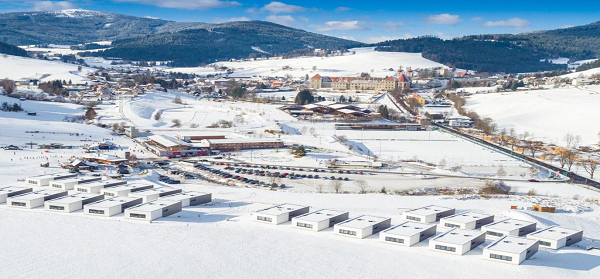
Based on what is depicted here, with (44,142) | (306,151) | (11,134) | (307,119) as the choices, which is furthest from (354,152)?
(11,134)

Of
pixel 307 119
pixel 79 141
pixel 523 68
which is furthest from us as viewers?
pixel 523 68

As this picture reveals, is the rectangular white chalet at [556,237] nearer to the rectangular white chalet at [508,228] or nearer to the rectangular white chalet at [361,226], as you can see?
the rectangular white chalet at [508,228]

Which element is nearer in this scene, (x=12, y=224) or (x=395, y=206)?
(x=12, y=224)

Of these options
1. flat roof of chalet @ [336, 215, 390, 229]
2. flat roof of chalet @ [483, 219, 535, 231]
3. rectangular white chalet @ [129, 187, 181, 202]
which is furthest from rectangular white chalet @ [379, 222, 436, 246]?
rectangular white chalet @ [129, 187, 181, 202]

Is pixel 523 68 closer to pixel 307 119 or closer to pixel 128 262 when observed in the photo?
pixel 307 119

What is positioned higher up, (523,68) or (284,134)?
(523,68)

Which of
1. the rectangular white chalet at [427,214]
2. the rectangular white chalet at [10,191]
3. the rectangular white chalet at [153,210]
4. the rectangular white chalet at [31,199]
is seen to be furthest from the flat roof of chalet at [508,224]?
the rectangular white chalet at [10,191]
